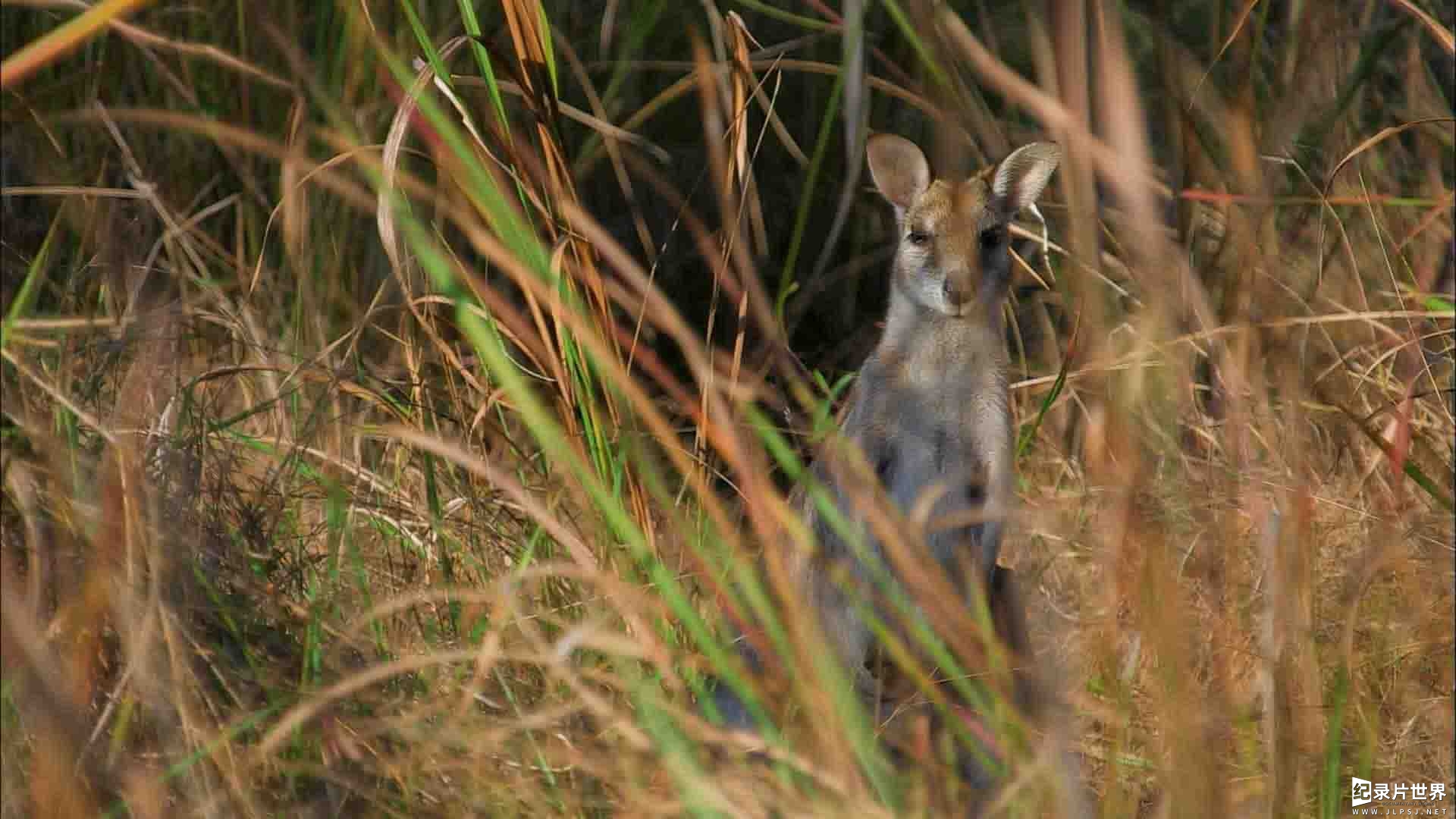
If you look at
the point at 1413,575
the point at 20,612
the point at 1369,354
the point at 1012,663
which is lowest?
the point at 1369,354

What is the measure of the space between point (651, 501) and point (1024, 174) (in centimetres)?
101

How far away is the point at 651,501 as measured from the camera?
3033 mm

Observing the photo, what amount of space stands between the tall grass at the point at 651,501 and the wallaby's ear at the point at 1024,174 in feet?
1.02

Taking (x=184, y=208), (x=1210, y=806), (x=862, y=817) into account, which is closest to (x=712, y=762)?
(x=862, y=817)

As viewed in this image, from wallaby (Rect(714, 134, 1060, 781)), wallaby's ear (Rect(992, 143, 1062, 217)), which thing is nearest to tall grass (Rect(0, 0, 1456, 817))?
wallaby (Rect(714, 134, 1060, 781))

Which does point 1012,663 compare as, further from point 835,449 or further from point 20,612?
point 20,612

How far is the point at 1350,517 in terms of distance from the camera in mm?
3193

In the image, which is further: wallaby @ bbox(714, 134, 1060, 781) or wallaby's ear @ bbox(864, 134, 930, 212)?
wallaby's ear @ bbox(864, 134, 930, 212)

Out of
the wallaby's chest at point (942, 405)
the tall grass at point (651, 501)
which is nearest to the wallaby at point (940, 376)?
the wallaby's chest at point (942, 405)

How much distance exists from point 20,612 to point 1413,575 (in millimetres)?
1578

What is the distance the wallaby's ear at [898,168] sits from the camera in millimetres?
3465

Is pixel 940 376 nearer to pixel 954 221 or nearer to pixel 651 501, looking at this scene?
pixel 954 221

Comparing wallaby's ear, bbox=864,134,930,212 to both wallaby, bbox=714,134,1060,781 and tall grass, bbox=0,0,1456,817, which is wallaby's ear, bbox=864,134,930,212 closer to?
wallaby, bbox=714,134,1060,781

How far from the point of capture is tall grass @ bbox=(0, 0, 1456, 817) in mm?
1855
